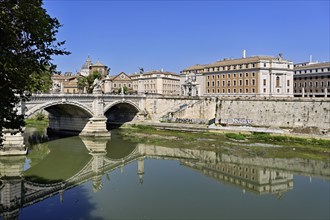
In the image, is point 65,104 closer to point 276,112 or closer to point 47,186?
point 47,186

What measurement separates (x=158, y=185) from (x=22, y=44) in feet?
50.2

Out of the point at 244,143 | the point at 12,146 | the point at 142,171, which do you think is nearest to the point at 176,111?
the point at 244,143

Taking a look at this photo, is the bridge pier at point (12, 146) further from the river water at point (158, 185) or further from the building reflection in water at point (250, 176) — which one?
the building reflection in water at point (250, 176)

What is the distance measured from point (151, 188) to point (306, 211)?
9266 millimetres

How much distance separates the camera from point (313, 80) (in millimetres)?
75688

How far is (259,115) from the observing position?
153ft

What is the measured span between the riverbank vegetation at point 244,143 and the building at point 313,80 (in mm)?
38451

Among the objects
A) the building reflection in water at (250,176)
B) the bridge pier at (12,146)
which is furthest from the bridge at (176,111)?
the building reflection in water at (250,176)

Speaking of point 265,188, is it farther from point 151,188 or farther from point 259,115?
point 259,115

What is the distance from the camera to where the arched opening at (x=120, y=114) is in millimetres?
54847

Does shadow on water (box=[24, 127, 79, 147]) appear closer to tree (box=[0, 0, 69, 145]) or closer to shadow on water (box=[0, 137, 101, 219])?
shadow on water (box=[0, 137, 101, 219])

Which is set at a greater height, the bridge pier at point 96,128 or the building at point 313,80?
the building at point 313,80

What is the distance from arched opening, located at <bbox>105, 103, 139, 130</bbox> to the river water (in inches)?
760

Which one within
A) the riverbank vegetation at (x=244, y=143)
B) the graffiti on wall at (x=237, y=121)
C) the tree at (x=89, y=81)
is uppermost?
the tree at (x=89, y=81)
